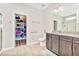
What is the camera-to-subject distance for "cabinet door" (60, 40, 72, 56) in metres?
2.17

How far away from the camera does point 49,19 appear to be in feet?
8.32

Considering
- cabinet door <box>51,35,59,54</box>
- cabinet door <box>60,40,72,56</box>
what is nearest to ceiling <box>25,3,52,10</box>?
cabinet door <box>51,35,59,54</box>

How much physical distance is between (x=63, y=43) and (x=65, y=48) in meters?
0.12

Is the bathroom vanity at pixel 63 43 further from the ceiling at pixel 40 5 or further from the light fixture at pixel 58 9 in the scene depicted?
the ceiling at pixel 40 5

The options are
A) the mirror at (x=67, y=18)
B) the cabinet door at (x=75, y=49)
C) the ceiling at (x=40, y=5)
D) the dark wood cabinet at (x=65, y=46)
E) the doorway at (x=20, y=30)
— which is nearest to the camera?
the cabinet door at (x=75, y=49)

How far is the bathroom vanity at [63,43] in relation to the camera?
81.6 inches

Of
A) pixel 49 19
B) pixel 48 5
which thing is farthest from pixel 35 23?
pixel 48 5

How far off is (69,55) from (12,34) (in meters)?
1.44

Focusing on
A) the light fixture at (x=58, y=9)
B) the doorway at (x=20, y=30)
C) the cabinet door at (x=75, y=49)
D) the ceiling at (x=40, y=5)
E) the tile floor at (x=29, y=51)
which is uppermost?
the ceiling at (x=40, y=5)

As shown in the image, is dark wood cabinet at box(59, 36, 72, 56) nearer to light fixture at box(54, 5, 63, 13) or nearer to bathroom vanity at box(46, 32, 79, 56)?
bathroom vanity at box(46, 32, 79, 56)

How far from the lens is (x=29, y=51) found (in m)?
2.49

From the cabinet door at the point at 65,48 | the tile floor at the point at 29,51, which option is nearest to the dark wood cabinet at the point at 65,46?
the cabinet door at the point at 65,48

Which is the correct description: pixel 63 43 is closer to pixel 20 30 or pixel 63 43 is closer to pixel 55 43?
pixel 55 43

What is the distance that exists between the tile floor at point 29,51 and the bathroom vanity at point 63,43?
0.50ft
